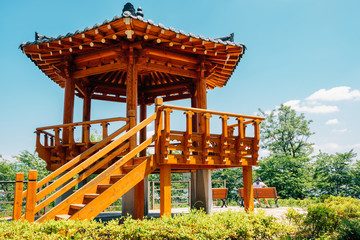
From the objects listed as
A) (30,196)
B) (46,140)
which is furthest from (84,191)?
(46,140)

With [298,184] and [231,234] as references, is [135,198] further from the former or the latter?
[298,184]

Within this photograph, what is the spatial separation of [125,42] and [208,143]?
319cm

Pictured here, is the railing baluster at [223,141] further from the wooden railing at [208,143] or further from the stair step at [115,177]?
the stair step at [115,177]

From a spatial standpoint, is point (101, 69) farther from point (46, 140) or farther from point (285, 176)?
point (285, 176)

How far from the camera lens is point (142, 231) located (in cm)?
427

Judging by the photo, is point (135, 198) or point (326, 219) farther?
point (135, 198)

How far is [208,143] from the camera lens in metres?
6.57

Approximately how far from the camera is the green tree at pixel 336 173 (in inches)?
817

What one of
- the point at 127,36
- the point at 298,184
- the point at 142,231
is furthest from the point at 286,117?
the point at 142,231

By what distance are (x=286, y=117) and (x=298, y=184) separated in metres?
9.27

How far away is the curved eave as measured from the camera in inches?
267

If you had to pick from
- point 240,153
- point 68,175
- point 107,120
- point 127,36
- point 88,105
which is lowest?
point 68,175

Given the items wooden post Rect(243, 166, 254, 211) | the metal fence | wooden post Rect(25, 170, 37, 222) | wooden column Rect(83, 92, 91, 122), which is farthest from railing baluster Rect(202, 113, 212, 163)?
wooden column Rect(83, 92, 91, 122)

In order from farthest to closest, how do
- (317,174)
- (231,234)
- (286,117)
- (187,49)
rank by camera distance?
(286,117) → (317,174) → (187,49) → (231,234)
